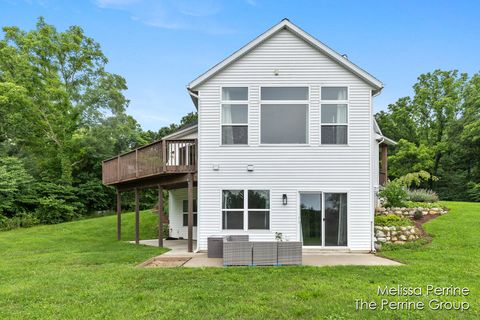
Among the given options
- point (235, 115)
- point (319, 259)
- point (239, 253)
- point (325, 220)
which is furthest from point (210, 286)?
point (235, 115)

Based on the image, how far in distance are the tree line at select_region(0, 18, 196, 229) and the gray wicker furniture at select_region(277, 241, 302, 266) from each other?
772 inches

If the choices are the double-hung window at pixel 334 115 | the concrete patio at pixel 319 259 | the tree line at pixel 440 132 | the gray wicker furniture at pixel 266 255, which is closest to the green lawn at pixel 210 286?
the gray wicker furniture at pixel 266 255

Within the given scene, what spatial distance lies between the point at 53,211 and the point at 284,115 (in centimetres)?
1886

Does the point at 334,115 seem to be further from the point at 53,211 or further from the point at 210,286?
the point at 53,211

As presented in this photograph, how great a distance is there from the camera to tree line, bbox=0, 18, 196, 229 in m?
24.3

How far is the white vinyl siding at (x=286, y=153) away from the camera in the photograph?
1105 centimetres

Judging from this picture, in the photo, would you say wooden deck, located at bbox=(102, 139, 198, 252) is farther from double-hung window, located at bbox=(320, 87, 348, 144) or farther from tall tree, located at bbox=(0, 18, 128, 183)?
tall tree, located at bbox=(0, 18, 128, 183)

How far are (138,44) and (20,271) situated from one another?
18126mm

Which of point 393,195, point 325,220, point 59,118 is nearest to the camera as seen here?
point 325,220

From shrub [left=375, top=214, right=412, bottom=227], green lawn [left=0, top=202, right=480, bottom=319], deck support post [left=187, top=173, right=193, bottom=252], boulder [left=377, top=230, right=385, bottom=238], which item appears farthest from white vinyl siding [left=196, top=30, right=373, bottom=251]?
green lawn [left=0, top=202, right=480, bottom=319]

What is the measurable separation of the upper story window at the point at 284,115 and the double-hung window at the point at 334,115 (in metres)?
0.58

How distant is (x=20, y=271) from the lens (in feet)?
26.7

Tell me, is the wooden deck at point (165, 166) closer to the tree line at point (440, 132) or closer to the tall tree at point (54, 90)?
the tall tree at point (54, 90)

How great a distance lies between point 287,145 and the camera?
1123cm
